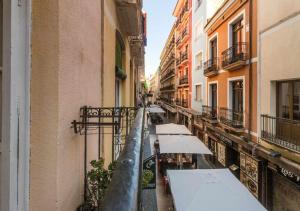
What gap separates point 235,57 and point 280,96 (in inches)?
177

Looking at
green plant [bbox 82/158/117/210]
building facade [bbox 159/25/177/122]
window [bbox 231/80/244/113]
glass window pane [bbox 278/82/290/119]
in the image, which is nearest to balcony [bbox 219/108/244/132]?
window [bbox 231/80/244/113]

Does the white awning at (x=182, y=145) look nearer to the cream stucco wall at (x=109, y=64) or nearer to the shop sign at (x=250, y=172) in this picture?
the shop sign at (x=250, y=172)

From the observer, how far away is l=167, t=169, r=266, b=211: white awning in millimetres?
5931

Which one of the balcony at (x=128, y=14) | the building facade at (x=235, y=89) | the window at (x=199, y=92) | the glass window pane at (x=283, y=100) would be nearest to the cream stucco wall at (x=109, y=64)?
Answer: the balcony at (x=128, y=14)

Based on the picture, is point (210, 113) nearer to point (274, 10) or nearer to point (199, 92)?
point (199, 92)

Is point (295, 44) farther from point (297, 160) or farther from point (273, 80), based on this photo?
point (297, 160)

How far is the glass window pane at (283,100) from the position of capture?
10625 millimetres

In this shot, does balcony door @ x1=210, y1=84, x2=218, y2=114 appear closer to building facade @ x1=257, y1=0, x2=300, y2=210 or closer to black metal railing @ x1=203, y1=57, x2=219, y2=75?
black metal railing @ x1=203, y1=57, x2=219, y2=75

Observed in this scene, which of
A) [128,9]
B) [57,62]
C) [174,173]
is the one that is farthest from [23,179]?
[174,173]

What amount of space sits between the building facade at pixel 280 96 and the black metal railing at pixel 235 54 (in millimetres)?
1695

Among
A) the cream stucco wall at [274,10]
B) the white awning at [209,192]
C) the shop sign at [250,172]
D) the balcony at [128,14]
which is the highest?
the cream stucco wall at [274,10]

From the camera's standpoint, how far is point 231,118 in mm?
16406

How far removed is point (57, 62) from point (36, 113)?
43 cm

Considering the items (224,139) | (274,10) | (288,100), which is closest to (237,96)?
(224,139)
